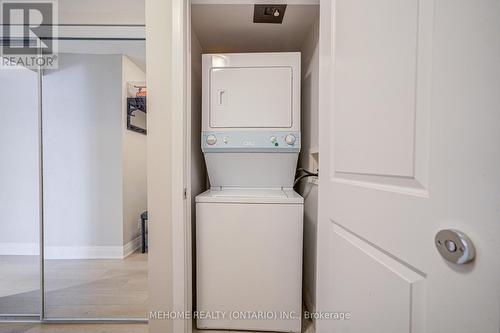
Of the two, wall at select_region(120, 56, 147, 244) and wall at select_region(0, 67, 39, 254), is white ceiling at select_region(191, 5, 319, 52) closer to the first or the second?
wall at select_region(120, 56, 147, 244)

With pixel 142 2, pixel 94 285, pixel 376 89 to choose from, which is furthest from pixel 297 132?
pixel 94 285

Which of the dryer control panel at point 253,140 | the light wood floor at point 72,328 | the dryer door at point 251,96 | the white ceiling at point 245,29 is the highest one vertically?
the white ceiling at point 245,29

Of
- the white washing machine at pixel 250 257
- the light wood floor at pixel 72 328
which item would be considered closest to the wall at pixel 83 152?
the light wood floor at pixel 72 328

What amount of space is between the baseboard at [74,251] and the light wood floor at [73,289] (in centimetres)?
5

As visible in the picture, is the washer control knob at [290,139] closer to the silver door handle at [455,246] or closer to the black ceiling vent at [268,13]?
the black ceiling vent at [268,13]

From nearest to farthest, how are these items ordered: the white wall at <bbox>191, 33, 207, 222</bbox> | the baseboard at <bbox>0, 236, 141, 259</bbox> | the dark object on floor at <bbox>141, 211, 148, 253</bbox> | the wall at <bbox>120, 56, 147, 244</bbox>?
the white wall at <bbox>191, 33, 207, 222</bbox>, the baseboard at <bbox>0, 236, 141, 259</bbox>, the wall at <bbox>120, 56, 147, 244</bbox>, the dark object on floor at <bbox>141, 211, 148, 253</bbox>

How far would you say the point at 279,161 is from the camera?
1.71 metres

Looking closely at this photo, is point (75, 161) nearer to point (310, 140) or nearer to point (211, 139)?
point (211, 139)

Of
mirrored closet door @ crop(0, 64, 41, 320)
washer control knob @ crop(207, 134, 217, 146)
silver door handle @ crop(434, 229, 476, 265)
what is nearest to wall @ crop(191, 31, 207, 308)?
washer control knob @ crop(207, 134, 217, 146)

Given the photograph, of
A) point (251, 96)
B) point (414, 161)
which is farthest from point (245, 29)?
point (414, 161)

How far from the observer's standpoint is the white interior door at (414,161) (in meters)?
0.39

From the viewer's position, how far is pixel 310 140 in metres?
1.74

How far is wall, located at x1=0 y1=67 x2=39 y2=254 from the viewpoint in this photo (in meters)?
1.73

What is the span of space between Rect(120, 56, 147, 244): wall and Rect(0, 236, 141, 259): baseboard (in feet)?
0.31
